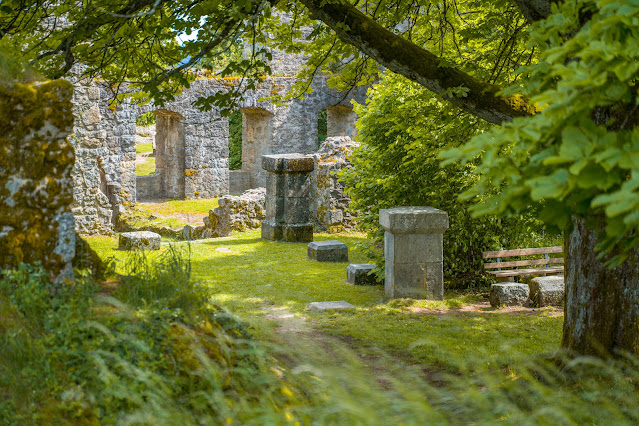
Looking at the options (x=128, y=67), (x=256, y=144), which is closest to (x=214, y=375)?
(x=128, y=67)

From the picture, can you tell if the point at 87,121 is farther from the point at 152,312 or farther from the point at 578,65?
the point at 578,65

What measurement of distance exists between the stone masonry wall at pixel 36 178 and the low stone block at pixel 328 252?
822cm

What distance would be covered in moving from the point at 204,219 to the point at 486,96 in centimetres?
1077

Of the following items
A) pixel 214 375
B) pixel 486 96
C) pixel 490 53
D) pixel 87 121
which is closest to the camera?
pixel 214 375

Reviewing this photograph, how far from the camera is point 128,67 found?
25.0ft

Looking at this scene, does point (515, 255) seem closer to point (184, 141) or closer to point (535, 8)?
point (535, 8)

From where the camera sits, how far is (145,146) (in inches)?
1315

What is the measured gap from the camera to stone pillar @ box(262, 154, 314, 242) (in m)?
13.9

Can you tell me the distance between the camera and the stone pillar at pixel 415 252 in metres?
8.73

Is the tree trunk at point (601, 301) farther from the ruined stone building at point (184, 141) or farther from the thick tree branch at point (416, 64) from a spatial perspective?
the ruined stone building at point (184, 141)

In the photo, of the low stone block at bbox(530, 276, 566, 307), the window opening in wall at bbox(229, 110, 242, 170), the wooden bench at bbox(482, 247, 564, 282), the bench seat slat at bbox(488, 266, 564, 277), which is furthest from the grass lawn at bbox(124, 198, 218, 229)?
the low stone block at bbox(530, 276, 566, 307)

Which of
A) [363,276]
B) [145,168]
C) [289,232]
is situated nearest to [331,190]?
[289,232]

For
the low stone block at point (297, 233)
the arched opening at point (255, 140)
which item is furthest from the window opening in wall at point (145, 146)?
the low stone block at point (297, 233)

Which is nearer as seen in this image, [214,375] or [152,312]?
[214,375]
